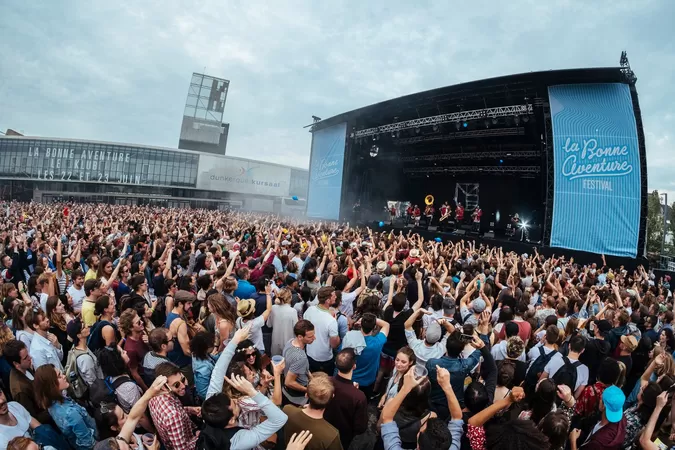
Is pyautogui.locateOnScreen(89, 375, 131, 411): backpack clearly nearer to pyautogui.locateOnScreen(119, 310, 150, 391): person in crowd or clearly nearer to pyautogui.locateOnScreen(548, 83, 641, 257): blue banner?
pyautogui.locateOnScreen(119, 310, 150, 391): person in crowd

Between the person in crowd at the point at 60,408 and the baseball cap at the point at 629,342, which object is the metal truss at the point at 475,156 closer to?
the baseball cap at the point at 629,342

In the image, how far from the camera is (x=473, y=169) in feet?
69.8

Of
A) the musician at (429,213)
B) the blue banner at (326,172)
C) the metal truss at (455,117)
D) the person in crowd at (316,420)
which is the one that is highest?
the metal truss at (455,117)

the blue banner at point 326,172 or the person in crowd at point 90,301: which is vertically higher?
the blue banner at point 326,172

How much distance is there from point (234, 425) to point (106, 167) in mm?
65083

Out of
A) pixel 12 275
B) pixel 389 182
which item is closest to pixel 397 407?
pixel 12 275

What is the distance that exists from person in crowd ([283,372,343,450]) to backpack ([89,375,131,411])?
4.72 ft

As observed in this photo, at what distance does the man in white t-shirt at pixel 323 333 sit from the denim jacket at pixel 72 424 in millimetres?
2063

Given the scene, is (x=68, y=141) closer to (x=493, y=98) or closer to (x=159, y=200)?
(x=159, y=200)

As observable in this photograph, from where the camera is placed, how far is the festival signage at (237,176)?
59344mm

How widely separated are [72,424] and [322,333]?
222 cm

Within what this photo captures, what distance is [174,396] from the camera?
268 cm

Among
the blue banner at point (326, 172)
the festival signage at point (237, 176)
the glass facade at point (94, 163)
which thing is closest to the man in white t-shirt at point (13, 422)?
the blue banner at point (326, 172)

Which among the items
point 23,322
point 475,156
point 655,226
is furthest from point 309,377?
point 655,226
